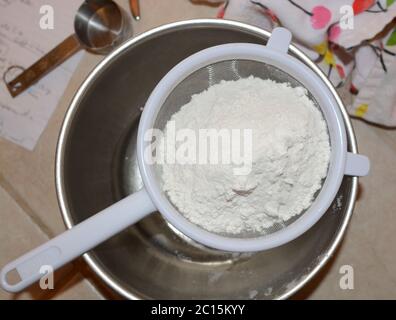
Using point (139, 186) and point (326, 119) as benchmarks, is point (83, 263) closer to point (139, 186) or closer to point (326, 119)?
point (139, 186)

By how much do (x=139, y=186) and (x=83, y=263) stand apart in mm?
119

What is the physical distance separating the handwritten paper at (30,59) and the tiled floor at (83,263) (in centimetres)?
1

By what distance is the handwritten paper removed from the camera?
0.67m

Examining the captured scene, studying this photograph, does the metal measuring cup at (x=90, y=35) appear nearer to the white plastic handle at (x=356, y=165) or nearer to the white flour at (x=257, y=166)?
the white flour at (x=257, y=166)

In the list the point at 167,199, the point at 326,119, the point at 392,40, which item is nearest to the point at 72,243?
the point at 167,199

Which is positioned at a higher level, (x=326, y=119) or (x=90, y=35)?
(x=90, y=35)

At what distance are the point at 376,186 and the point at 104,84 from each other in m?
0.36

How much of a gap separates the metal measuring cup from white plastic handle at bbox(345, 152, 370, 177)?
0.33 metres

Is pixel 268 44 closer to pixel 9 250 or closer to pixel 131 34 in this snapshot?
pixel 131 34

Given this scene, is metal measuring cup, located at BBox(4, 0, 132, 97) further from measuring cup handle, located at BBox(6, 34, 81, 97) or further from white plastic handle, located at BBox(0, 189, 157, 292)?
white plastic handle, located at BBox(0, 189, 157, 292)

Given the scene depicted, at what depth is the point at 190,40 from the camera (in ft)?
1.86

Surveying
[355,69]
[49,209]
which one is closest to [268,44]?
[355,69]

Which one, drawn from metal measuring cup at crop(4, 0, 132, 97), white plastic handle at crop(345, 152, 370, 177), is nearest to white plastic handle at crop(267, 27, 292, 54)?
white plastic handle at crop(345, 152, 370, 177)

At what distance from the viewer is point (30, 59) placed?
0.68m
